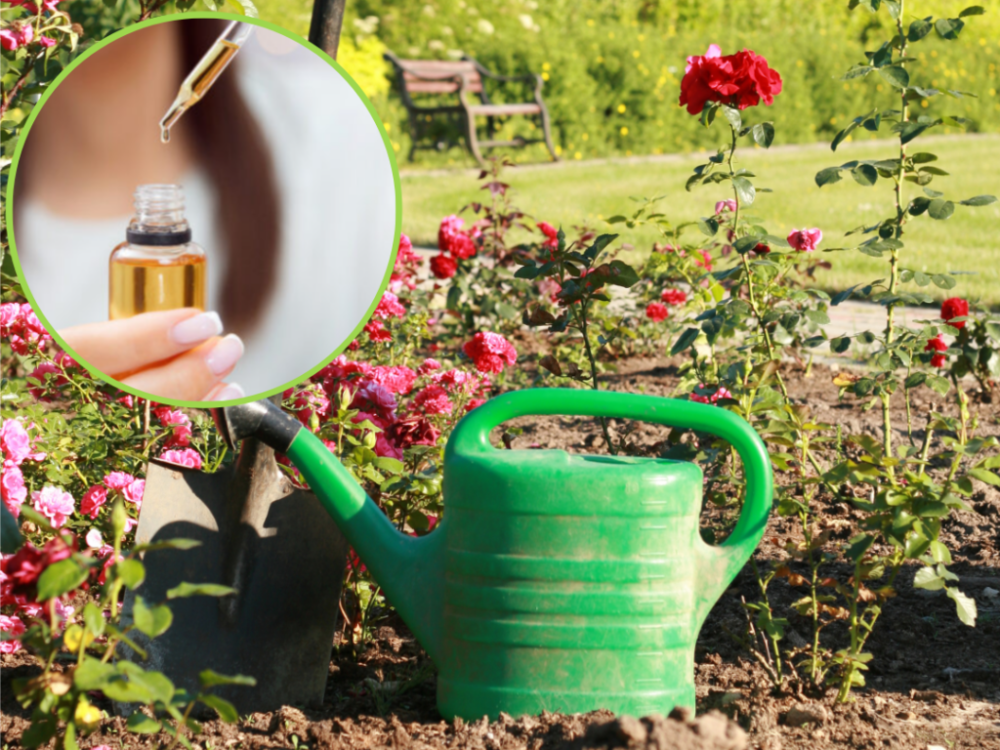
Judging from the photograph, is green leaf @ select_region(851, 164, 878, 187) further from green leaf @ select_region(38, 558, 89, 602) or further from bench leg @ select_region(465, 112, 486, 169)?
bench leg @ select_region(465, 112, 486, 169)

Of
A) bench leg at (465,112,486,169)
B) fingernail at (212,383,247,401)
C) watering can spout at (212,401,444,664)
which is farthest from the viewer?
bench leg at (465,112,486,169)

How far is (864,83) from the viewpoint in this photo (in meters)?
14.4

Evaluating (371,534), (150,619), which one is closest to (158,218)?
(150,619)

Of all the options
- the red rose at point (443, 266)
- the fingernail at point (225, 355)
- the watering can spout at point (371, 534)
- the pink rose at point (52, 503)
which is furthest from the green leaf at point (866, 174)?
the red rose at point (443, 266)

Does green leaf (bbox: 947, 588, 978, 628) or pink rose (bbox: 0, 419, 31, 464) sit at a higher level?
pink rose (bbox: 0, 419, 31, 464)

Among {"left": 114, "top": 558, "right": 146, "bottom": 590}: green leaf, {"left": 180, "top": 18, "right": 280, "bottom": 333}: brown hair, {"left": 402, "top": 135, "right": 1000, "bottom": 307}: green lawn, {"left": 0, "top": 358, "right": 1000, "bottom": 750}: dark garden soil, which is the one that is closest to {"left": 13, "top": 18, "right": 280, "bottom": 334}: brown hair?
{"left": 180, "top": 18, "right": 280, "bottom": 333}: brown hair

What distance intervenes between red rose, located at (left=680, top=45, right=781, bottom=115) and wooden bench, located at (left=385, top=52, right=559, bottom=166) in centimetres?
856

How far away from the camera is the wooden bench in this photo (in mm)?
10711

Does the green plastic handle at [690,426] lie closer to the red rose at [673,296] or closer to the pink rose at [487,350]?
the pink rose at [487,350]

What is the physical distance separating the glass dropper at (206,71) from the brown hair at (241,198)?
0.01 m

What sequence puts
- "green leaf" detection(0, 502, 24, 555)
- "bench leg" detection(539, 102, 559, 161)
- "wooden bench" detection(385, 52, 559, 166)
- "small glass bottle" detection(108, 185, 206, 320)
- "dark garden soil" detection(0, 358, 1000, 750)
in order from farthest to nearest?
"bench leg" detection(539, 102, 559, 161), "wooden bench" detection(385, 52, 559, 166), "dark garden soil" detection(0, 358, 1000, 750), "green leaf" detection(0, 502, 24, 555), "small glass bottle" detection(108, 185, 206, 320)

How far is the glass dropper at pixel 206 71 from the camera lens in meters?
1.16

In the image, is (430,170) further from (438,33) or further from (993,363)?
(993,363)

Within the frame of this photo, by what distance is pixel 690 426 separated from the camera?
5.41ft
